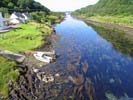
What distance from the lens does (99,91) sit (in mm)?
41344

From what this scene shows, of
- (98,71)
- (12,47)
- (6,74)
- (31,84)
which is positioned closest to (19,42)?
(12,47)

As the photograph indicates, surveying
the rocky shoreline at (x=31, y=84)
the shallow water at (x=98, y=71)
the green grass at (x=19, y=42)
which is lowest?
the shallow water at (x=98, y=71)

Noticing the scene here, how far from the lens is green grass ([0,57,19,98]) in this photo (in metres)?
38.5

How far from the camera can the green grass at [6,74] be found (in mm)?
38513

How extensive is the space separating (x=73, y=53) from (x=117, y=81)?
80.0 ft

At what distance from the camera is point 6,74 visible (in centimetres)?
4291

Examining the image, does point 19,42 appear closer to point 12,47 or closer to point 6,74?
point 12,47

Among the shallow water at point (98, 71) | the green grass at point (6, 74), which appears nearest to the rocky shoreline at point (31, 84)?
the green grass at point (6, 74)

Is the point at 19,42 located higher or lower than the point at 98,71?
higher

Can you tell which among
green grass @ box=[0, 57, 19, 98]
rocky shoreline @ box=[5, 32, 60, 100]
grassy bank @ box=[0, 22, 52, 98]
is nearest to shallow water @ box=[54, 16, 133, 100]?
rocky shoreline @ box=[5, 32, 60, 100]

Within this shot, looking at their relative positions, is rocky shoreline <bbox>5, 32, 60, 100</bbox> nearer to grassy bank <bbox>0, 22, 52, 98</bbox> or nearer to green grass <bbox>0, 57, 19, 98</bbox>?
green grass <bbox>0, 57, 19, 98</bbox>

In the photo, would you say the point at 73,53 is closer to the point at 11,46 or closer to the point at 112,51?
the point at 112,51

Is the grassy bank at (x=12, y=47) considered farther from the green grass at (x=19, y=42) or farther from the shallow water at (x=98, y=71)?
the shallow water at (x=98, y=71)

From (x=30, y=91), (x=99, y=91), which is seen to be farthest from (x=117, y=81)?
(x=30, y=91)
